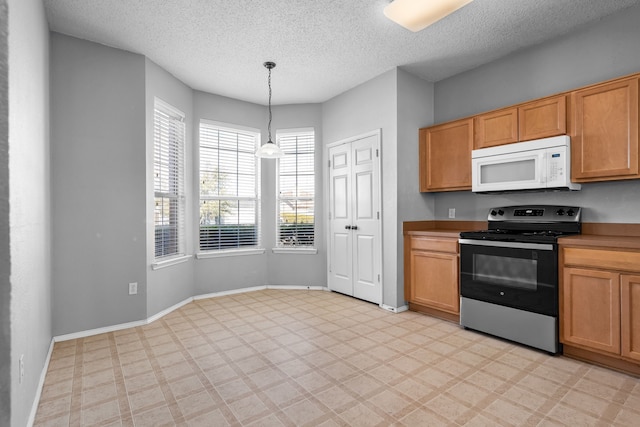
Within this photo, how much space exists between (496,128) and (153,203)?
3.75 metres

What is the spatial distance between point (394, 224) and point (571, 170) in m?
1.76

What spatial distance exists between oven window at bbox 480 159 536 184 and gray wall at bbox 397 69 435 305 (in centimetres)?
84

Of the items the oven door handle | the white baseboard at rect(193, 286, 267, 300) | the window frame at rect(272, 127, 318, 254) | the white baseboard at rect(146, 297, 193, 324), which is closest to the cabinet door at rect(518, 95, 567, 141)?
the oven door handle

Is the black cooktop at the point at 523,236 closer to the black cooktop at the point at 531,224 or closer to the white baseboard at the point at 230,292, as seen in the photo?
the black cooktop at the point at 531,224

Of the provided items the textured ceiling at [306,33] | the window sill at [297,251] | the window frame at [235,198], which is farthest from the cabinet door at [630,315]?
the window frame at [235,198]

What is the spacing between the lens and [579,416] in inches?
73.9

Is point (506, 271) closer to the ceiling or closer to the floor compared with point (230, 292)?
closer to the ceiling

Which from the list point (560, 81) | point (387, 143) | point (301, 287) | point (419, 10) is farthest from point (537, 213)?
point (301, 287)

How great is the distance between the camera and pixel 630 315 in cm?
230

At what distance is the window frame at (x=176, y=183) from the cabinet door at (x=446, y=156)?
3070 mm

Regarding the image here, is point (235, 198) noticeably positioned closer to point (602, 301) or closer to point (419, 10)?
point (419, 10)

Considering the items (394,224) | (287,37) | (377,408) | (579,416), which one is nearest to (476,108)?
(394,224)

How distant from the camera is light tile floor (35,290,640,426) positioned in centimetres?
190

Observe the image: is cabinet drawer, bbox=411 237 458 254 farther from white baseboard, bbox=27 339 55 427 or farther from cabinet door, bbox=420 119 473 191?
white baseboard, bbox=27 339 55 427
